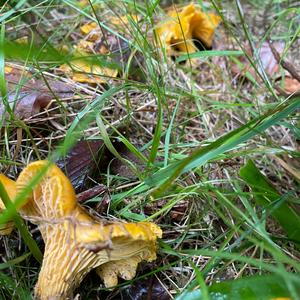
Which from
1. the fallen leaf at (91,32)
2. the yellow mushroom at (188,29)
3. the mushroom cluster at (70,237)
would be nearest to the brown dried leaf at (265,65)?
the yellow mushroom at (188,29)

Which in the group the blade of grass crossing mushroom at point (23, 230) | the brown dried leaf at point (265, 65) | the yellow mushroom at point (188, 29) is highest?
the yellow mushroom at point (188, 29)

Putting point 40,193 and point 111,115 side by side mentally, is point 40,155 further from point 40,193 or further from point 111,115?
point 40,193

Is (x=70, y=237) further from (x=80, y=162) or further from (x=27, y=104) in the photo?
(x=27, y=104)

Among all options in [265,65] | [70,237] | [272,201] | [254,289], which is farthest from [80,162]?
[265,65]

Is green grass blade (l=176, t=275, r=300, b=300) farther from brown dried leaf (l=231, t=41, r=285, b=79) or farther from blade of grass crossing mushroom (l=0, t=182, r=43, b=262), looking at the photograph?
brown dried leaf (l=231, t=41, r=285, b=79)

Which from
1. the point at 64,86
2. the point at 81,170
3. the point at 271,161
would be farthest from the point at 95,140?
the point at 271,161

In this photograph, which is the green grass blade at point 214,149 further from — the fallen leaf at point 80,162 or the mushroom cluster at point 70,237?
the fallen leaf at point 80,162
